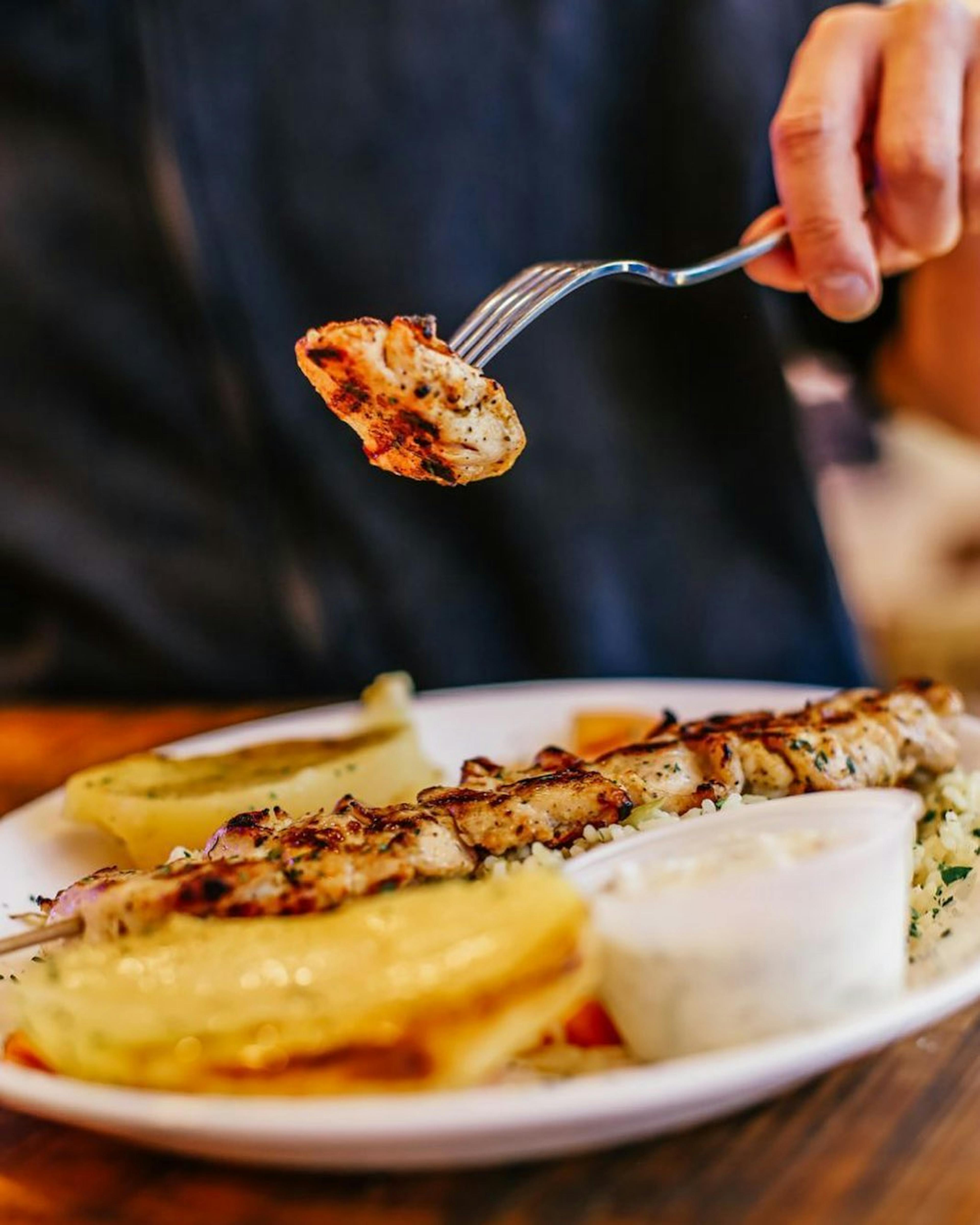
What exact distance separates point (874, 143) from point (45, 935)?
1715mm

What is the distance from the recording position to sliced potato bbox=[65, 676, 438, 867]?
6.31 feet

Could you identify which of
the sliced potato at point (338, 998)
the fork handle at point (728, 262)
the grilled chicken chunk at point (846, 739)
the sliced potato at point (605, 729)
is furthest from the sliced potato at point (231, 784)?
the fork handle at point (728, 262)

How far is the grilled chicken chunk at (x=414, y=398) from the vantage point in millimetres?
1562

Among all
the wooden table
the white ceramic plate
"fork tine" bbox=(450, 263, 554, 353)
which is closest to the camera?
the white ceramic plate

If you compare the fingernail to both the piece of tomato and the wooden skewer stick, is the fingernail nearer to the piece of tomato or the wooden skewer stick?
the piece of tomato

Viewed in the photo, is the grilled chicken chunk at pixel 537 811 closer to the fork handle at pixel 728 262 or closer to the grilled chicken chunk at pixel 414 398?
the grilled chicken chunk at pixel 414 398

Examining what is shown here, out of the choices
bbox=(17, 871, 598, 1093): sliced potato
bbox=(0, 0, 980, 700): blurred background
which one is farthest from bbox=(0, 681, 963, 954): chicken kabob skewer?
bbox=(0, 0, 980, 700): blurred background

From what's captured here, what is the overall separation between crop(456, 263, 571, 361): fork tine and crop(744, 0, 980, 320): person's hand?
45 cm

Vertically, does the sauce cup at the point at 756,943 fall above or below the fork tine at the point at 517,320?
below

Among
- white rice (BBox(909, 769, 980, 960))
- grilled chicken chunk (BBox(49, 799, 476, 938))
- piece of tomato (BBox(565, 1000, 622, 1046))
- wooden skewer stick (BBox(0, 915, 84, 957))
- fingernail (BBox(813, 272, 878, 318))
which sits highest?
fingernail (BBox(813, 272, 878, 318))

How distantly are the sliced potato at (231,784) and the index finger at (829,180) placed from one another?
3.31 ft

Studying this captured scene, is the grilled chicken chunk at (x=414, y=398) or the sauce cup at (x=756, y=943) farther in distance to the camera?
the grilled chicken chunk at (x=414, y=398)

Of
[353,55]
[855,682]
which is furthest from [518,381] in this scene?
[855,682]

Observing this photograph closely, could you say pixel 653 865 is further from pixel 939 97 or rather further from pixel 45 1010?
pixel 939 97
